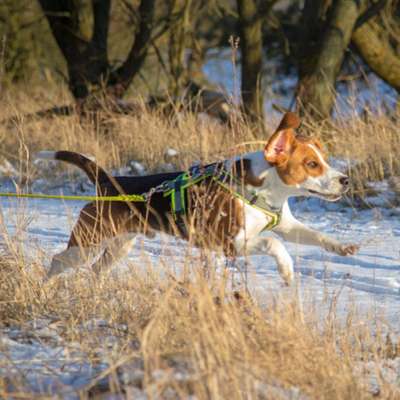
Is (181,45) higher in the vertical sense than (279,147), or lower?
higher

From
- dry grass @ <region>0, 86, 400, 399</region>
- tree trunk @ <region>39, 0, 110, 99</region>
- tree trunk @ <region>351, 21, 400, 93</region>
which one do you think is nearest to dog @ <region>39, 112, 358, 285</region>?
dry grass @ <region>0, 86, 400, 399</region>

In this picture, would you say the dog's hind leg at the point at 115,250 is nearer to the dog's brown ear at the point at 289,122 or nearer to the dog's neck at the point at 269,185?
the dog's neck at the point at 269,185

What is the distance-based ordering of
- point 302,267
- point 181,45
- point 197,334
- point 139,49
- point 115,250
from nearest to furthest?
point 197,334 < point 115,250 < point 302,267 < point 181,45 < point 139,49

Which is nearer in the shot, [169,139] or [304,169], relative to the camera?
[304,169]

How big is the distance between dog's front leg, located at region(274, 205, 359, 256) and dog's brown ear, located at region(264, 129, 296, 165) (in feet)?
0.97

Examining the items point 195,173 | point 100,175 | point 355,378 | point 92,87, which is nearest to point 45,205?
point 100,175

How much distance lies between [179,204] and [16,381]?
5.88 ft

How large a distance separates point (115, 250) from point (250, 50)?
6308mm

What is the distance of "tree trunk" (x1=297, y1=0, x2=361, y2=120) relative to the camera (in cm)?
977

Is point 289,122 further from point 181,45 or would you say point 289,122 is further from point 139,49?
point 139,49

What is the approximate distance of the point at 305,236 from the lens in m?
4.97

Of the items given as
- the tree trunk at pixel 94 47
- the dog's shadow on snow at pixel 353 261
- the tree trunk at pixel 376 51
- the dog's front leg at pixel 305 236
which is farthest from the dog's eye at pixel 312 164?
the tree trunk at pixel 94 47

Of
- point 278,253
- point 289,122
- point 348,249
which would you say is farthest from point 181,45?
point 278,253

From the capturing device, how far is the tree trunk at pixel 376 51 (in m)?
10.3
